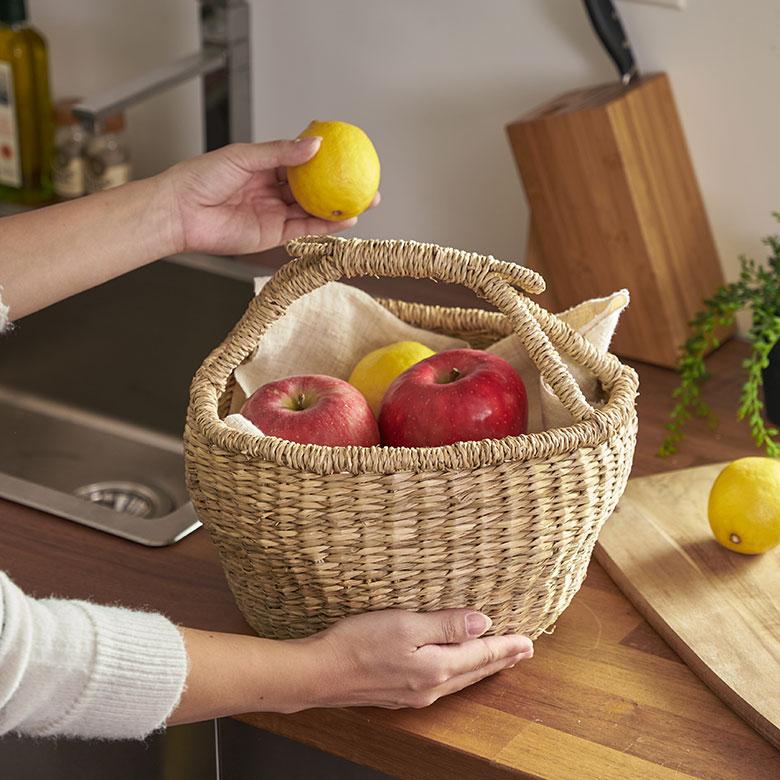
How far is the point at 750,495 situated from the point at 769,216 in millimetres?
497

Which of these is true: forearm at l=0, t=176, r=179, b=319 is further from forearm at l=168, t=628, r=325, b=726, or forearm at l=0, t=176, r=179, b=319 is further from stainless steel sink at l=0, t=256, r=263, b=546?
stainless steel sink at l=0, t=256, r=263, b=546

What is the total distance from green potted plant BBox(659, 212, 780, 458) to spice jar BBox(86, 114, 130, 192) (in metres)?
0.84

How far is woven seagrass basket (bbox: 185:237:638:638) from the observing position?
79 cm

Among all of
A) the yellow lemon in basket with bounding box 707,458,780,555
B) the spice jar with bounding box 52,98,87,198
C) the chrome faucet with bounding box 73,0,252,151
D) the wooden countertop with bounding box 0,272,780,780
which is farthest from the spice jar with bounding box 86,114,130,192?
the yellow lemon in basket with bounding box 707,458,780,555

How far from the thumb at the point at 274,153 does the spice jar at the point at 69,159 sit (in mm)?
741

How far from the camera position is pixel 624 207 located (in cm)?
131

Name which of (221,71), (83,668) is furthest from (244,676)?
(221,71)

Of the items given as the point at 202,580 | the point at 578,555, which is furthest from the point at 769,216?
the point at 202,580

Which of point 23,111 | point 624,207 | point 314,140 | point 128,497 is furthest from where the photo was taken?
point 23,111

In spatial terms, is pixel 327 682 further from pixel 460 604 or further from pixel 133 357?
pixel 133 357

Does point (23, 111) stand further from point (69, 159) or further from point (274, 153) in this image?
point (274, 153)

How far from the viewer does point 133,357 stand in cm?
160

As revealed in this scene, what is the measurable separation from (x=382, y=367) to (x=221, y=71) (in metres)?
0.78

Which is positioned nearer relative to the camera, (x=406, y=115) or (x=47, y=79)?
(x=406, y=115)
